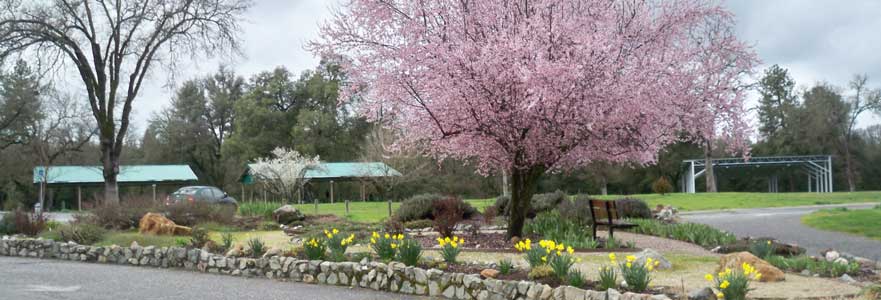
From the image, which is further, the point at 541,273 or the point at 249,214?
the point at 249,214

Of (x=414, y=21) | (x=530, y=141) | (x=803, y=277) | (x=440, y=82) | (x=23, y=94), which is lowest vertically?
(x=803, y=277)

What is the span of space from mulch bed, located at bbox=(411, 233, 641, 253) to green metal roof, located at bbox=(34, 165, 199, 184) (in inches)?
1326

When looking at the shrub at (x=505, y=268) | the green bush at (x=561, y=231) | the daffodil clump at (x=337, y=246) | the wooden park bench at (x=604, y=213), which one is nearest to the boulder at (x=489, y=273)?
the shrub at (x=505, y=268)

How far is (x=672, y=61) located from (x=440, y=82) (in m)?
3.87

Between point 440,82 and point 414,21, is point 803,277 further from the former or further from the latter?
point 414,21

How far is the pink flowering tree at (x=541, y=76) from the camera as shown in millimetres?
10719

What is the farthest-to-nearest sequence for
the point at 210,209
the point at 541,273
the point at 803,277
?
the point at 210,209 → the point at 803,277 → the point at 541,273

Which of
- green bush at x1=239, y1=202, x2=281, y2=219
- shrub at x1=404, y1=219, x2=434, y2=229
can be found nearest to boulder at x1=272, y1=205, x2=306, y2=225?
green bush at x1=239, y1=202, x2=281, y2=219

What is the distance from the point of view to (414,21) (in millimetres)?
12062

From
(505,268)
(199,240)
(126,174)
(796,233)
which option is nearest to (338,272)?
(505,268)

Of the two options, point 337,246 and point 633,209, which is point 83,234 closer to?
point 337,246

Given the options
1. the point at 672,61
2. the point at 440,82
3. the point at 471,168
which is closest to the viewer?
the point at 440,82

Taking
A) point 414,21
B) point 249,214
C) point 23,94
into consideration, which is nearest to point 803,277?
point 414,21

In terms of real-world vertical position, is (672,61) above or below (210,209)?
above
